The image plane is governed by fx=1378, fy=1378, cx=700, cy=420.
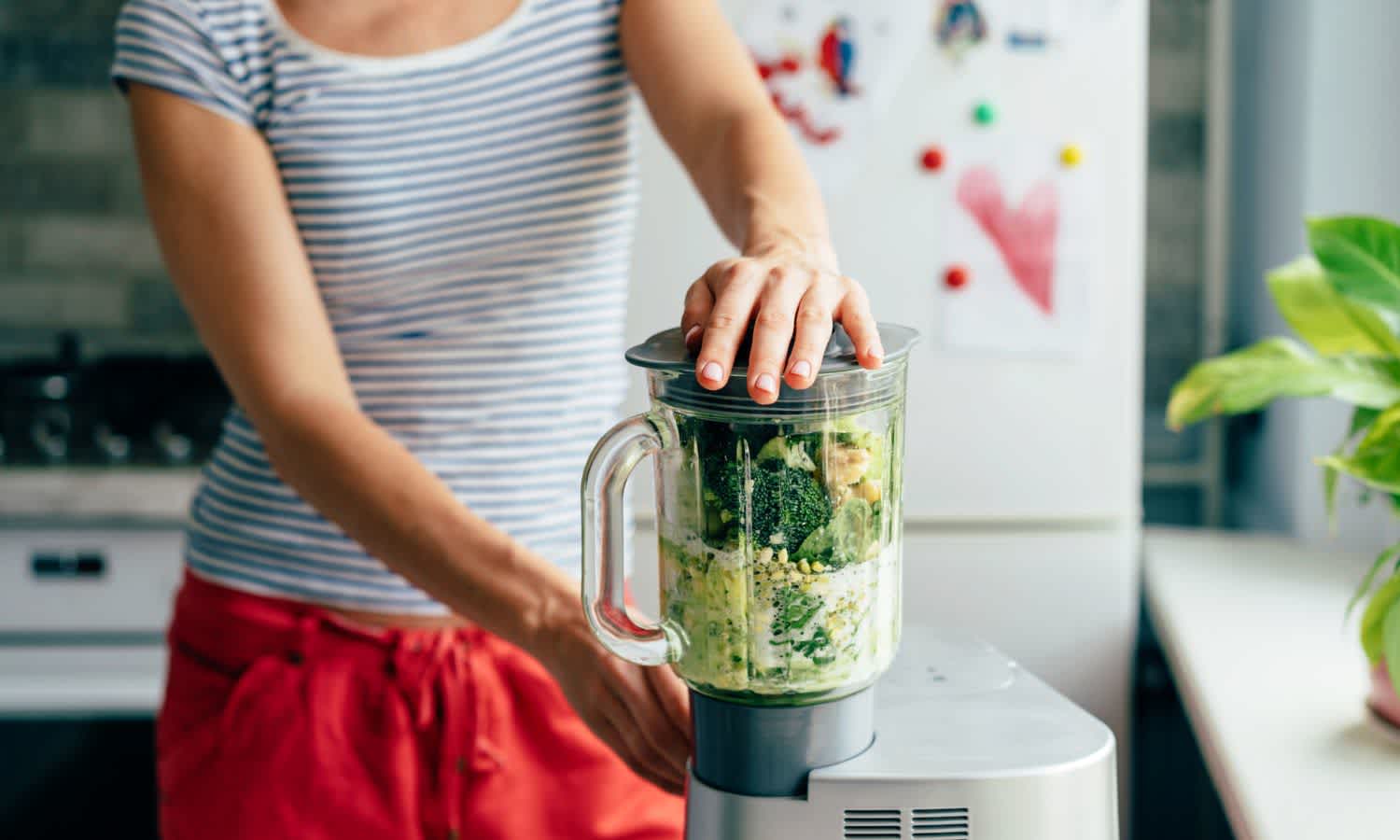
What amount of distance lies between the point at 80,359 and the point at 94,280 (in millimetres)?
274

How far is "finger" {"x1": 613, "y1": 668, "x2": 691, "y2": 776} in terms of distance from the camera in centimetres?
70

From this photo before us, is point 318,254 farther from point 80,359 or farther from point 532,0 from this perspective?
point 80,359

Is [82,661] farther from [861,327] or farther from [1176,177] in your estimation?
[1176,177]

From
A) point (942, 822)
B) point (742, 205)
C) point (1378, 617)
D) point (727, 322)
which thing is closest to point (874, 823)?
point (942, 822)

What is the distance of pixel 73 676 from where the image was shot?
5.85 feet

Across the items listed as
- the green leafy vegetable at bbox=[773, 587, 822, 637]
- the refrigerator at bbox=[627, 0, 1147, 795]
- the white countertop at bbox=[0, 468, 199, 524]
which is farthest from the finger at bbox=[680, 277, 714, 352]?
the white countertop at bbox=[0, 468, 199, 524]

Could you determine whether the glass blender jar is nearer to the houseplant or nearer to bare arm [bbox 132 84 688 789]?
bare arm [bbox 132 84 688 789]

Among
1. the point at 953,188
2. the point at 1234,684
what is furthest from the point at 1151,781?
the point at 953,188

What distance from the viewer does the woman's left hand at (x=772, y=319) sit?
56 centimetres

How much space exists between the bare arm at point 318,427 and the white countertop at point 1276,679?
0.50 meters

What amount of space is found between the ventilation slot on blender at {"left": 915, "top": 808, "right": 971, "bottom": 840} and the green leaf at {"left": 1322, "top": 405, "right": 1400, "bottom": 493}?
458 millimetres

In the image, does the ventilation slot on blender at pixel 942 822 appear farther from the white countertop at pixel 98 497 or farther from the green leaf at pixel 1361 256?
the white countertop at pixel 98 497

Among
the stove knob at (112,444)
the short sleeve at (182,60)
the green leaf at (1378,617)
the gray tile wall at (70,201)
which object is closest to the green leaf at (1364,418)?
the green leaf at (1378,617)

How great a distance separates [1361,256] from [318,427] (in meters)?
0.72
